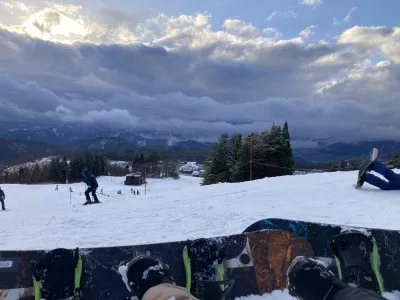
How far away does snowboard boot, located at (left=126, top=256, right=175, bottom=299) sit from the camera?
2.85 m

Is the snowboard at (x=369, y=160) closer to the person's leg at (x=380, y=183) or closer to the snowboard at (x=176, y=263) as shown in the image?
the person's leg at (x=380, y=183)

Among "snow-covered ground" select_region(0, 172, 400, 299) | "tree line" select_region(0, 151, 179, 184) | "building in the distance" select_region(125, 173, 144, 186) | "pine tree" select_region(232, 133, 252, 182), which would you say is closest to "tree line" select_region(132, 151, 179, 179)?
"tree line" select_region(0, 151, 179, 184)

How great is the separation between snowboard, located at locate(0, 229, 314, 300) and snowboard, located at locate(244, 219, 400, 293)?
15 centimetres

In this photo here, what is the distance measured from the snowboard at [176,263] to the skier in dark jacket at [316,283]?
940 mm

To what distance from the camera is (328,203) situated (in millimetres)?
9141

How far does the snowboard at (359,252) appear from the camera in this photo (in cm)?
333

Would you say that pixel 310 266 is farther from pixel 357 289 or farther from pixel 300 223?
pixel 300 223

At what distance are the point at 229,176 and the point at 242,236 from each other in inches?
1472

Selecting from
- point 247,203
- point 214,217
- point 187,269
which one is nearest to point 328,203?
point 247,203

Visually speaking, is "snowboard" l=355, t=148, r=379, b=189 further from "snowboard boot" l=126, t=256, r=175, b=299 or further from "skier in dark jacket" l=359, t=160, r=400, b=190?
"snowboard boot" l=126, t=256, r=175, b=299

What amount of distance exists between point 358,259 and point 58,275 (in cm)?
299

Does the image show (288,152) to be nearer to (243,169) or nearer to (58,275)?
(243,169)

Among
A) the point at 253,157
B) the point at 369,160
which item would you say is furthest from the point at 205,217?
the point at 253,157

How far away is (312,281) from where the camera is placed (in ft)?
8.52
